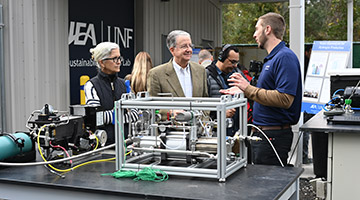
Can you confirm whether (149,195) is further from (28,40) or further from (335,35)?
(335,35)

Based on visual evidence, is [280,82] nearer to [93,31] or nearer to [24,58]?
[24,58]

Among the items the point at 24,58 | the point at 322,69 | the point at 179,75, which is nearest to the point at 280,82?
the point at 179,75

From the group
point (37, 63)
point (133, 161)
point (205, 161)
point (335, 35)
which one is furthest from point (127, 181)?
point (335, 35)

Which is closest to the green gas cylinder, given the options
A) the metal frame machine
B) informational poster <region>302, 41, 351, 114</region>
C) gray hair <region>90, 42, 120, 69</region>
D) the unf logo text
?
the metal frame machine

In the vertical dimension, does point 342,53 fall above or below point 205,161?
above

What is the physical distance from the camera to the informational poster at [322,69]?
23.3 feet

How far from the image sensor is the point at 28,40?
604 cm

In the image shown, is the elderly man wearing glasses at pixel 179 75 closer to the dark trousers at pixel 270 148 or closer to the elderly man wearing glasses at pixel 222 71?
the dark trousers at pixel 270 148

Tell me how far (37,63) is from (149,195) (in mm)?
4249

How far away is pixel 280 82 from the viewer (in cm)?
368

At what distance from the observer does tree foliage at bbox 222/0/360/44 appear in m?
27.4

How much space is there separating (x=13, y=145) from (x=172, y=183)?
102cm

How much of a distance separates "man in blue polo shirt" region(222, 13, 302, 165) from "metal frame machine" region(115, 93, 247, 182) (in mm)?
897

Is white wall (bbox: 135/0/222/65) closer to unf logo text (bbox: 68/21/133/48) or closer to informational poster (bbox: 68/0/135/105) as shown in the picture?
informational poster (bbox: 68/0/135/105)
